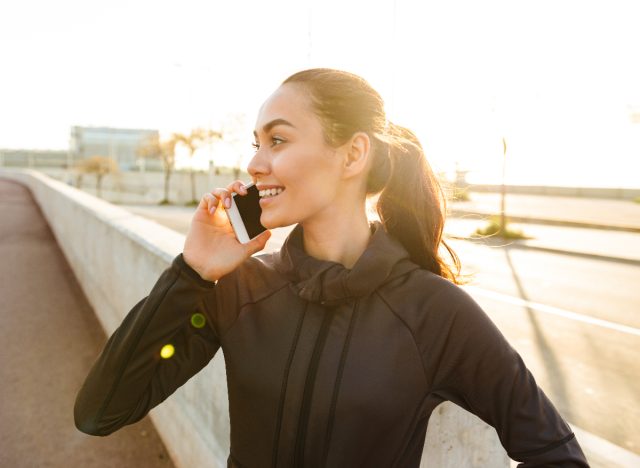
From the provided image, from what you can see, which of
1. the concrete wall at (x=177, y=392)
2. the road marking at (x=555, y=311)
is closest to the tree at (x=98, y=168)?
the concrete wall at (x=177, y=392)

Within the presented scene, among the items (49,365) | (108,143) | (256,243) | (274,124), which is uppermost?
(108,143)

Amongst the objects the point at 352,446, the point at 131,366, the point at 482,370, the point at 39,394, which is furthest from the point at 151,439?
the point at 482,370

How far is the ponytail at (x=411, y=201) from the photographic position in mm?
1662

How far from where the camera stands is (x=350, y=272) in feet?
4.83

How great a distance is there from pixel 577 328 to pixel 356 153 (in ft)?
21.8

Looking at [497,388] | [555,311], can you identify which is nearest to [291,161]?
[497,388]

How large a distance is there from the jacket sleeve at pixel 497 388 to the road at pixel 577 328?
0.59 m

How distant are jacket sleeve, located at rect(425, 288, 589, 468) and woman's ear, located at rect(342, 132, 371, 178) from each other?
1.75 feet

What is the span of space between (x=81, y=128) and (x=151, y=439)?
101 m

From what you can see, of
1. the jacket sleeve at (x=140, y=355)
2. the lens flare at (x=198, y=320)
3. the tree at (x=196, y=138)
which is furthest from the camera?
the tree at (x=196, y=138)

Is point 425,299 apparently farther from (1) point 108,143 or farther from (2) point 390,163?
(1) point 108,143

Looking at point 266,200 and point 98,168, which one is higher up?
point 266,200

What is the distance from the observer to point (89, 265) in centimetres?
725

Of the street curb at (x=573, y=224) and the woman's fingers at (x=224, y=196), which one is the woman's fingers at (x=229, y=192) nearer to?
the woman's fingers at (x=224, y=196)
